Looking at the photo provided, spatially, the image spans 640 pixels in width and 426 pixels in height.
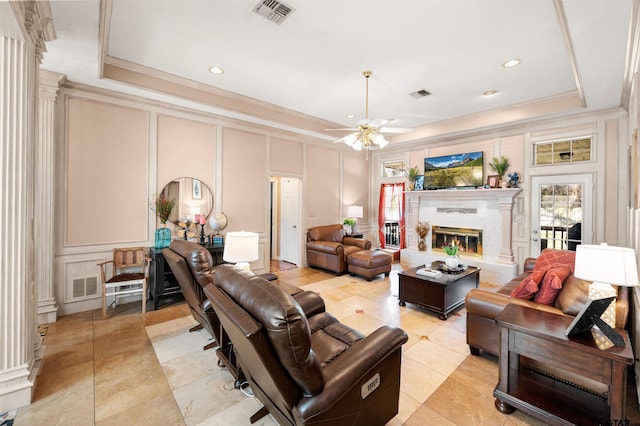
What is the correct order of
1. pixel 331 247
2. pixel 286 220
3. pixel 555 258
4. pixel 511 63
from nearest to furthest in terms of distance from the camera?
pixel 555 258
pixel 511 63
pixel 331 247
pixel 286 220

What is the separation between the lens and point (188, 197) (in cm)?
446

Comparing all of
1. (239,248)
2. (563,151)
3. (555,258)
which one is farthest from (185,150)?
(563,151)

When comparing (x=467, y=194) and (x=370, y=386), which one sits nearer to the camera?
(x=370, y=386)

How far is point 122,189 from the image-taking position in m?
3.88

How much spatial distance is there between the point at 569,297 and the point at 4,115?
431 cm

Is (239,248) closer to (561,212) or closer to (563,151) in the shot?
(561,212)

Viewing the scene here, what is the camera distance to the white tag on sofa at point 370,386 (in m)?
1.46

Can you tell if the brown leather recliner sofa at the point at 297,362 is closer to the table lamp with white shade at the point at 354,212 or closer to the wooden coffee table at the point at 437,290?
the wooden coffee table at the point at 437,290

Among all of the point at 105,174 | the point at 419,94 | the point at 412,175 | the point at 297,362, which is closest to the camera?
the point at 297,362

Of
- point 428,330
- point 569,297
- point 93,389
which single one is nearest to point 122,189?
point 93,389

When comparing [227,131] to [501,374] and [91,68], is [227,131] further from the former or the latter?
[501,374]

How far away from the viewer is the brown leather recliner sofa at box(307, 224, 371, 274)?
214 inches

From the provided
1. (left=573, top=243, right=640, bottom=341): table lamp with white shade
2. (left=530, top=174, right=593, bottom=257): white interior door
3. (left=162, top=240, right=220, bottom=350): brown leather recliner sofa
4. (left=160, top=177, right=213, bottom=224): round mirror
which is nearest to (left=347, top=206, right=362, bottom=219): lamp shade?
(left=160, top=177, right=213, bottom=224): round mirror

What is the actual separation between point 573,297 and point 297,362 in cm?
221
